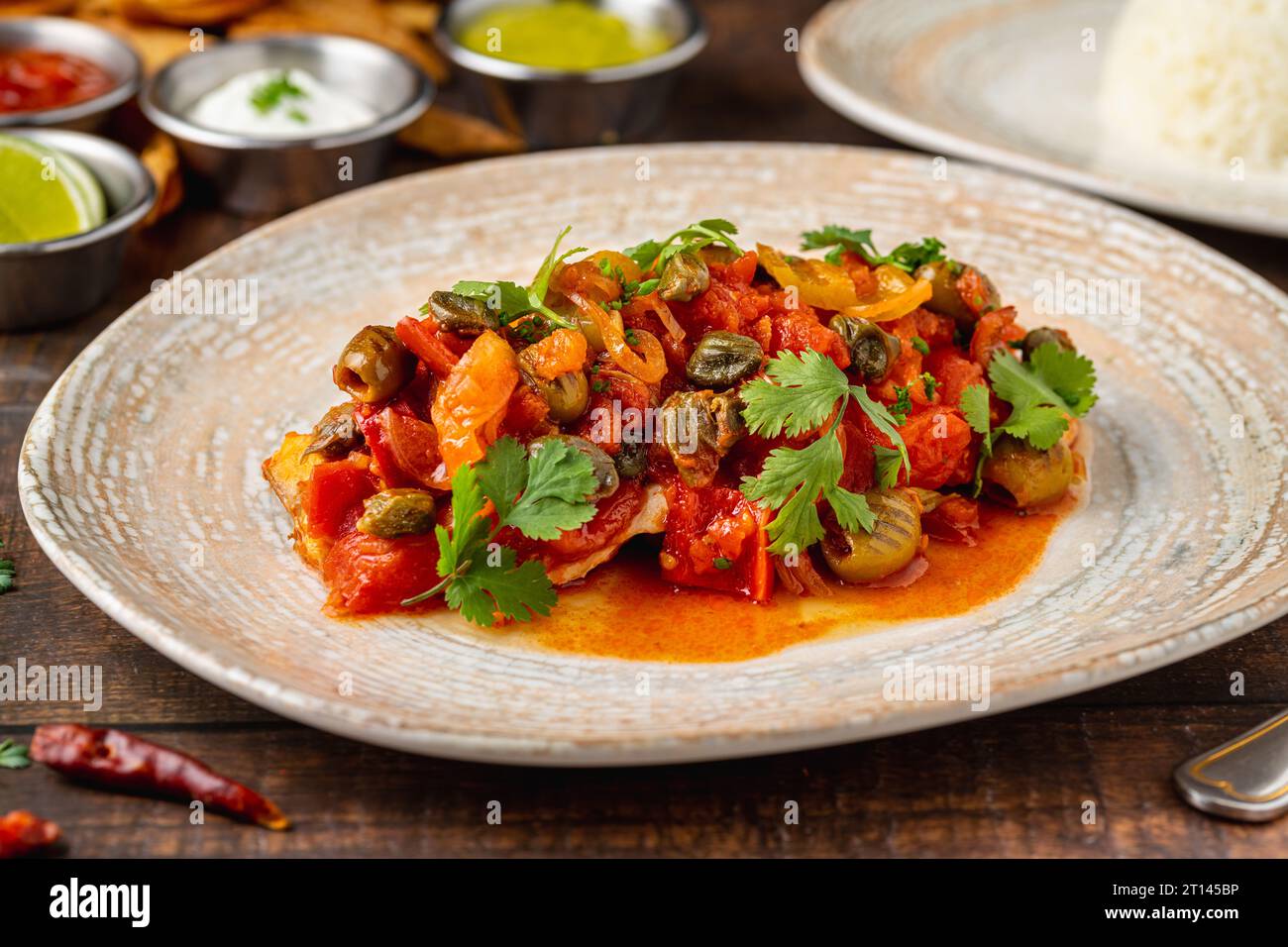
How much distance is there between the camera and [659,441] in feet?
14.1

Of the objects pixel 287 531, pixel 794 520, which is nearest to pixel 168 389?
pixel 287 531

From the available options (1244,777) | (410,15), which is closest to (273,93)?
(410,15)

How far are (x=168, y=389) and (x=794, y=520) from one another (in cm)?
229

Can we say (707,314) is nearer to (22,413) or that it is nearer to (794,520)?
(794,520)

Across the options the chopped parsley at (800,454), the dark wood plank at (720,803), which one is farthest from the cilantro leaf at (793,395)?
the dark wood plank at (720,803)

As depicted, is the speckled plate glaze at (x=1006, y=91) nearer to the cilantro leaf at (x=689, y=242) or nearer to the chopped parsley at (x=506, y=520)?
the cilantro leaf at (x=689, y=242)

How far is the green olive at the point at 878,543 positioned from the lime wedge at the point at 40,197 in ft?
11.7

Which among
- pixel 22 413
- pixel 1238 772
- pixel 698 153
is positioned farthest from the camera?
pixel 698 153

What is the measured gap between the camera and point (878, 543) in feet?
13.9

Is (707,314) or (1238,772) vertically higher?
(707,314)

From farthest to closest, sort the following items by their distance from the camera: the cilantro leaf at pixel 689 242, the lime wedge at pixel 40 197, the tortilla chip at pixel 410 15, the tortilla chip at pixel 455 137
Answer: the tortilla chip at pixel 410 15, the tortilla chip at pixel 455 137, the lime wedge at pixel 40 197, the cilantro leaf at pixel 689 242

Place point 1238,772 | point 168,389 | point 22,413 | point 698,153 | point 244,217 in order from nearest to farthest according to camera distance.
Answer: point 1238,772
point 168,389
point 22,413
point 698,153
point 244,217

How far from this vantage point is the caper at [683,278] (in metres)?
4.34

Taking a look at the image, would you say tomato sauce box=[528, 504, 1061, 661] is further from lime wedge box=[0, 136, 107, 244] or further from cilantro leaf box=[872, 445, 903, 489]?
lime wedge box=[0, 136, 107, 244]
